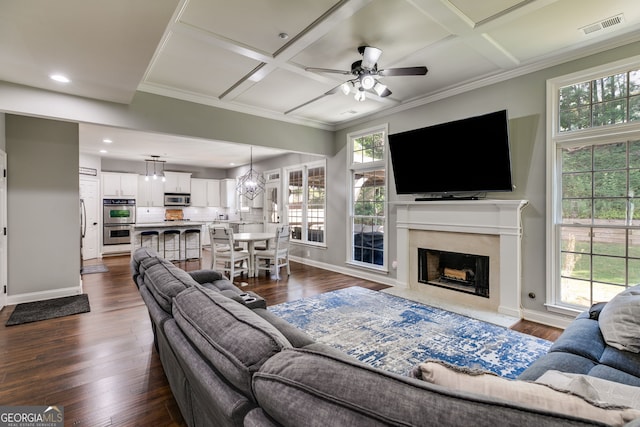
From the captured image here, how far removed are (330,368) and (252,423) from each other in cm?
26

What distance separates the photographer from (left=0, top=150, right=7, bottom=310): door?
3.84m

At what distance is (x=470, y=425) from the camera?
577 mm

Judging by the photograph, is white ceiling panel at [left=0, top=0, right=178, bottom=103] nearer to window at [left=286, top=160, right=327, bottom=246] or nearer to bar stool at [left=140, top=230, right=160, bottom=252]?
window at [left=286, top=160, right=327, bottom=246]

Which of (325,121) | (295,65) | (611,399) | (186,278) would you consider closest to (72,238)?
(186,278)

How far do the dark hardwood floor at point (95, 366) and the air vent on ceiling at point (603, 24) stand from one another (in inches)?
118

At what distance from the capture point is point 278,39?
292cm

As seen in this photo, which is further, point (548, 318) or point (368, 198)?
point (368, 198)

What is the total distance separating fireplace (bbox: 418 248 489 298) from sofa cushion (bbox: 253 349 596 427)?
3.82 metres

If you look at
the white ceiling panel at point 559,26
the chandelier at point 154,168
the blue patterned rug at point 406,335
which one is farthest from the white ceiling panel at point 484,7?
the chandelier at point 154,168

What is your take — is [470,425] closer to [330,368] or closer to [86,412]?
[330,368]

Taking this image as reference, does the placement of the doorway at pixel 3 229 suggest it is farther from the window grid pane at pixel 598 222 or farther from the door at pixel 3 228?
the window grid pane at pixel 598 222

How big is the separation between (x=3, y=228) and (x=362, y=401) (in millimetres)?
5274

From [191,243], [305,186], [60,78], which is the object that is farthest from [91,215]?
[60,78]

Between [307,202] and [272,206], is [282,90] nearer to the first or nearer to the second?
[307,202]
